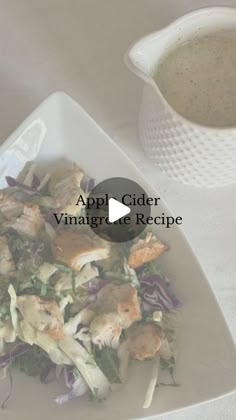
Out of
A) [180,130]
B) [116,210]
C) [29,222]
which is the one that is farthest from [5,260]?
[180,130]

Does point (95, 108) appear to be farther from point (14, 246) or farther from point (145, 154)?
point (14, 246)

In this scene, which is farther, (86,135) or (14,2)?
(14,2)

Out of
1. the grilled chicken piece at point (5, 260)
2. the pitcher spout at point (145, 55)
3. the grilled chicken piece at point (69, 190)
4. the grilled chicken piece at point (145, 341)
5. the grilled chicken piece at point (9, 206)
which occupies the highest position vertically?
the pitcher spout at point (145, 55)

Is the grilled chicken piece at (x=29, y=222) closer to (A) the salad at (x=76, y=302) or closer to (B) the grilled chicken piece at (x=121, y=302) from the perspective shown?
(A) the salad at (x=76, y=302)

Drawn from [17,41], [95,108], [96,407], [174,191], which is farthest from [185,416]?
[17,41]

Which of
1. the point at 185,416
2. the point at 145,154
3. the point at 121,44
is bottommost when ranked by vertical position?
the point at 185,416

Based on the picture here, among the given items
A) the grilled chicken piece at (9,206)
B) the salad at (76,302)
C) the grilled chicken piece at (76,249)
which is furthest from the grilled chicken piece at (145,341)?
the grilled chicken piece at (9,206)

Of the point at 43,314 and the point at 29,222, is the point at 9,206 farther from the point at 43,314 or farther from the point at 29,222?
the point at 43,314
